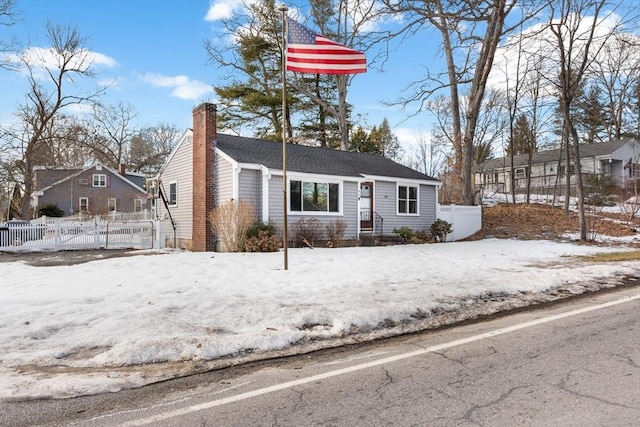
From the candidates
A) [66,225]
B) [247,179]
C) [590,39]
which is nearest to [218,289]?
[247,179]

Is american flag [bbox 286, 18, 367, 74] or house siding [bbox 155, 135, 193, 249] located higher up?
american flag [bbox 286, 18, 367, 74]

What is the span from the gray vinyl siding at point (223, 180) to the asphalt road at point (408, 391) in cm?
1109

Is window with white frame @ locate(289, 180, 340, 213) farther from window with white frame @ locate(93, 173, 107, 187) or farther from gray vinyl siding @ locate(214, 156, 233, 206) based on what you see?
window with white frame @ locate(93, 173, 107, 187)

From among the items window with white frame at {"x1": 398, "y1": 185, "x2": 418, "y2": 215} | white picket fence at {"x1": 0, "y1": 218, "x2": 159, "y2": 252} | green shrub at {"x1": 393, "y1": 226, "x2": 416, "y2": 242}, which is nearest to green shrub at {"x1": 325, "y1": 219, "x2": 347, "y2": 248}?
green shrub at {"x1": 393, "y1": 226, "x2": 416, "y2": 242}

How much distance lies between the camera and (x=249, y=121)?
29594mm

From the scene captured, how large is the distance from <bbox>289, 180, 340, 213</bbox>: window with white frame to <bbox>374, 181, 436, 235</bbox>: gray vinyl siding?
2.47 m

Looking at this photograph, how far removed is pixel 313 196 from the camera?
16.2m

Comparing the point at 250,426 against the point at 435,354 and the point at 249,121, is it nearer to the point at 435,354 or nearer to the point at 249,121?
the point at 435,354

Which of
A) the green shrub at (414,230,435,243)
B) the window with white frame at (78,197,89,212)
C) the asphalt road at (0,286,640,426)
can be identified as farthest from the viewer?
the window with white frame at (78,197,89,212)

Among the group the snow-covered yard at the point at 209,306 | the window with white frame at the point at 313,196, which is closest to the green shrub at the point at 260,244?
the window with white frame at the point at 313,196

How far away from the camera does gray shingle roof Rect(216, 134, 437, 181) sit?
1568 centimetres

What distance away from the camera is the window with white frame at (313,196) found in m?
15.7

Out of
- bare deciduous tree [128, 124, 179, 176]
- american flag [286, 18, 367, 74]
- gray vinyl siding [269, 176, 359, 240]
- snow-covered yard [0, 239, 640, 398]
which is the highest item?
bare deciduous tree [128, 124, 179, 176]

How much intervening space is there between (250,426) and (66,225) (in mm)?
15095
